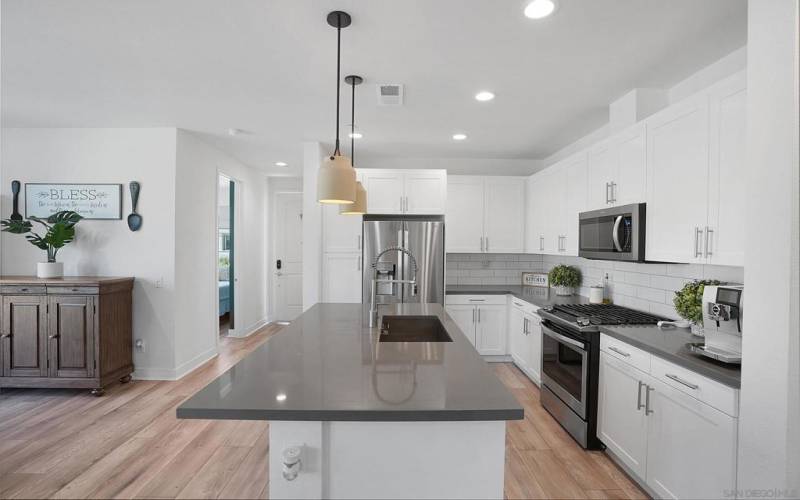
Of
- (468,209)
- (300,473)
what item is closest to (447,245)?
(468,209)

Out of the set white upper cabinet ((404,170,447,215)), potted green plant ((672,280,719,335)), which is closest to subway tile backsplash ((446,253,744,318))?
potted green plant ((672,280,719,335))

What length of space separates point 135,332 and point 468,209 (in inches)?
148

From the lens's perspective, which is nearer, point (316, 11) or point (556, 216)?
point (316, 11)

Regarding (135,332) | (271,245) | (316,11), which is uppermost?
(316,11)

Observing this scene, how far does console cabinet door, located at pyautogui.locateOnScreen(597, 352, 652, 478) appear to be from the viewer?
2.16m

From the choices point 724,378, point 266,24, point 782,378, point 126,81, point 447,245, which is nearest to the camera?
point 782,378

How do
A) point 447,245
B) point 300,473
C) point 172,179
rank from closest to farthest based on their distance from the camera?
1. point 300,473
2. point 172,179
3. point 447,245

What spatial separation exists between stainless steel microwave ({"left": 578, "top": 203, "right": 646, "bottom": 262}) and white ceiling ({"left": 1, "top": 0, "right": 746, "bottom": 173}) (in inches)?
34.9

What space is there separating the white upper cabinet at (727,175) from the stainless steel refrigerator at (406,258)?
2617 millimetres

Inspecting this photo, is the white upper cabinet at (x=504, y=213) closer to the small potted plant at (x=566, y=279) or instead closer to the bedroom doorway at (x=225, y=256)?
the small potted plant at (x=566, y=279)

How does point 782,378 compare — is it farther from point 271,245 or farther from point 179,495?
point 271,245

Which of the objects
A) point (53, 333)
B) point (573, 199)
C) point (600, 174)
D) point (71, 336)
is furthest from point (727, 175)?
point (53, 333)

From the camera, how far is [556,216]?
3.89 metres

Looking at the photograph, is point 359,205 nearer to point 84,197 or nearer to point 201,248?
point 201,248
